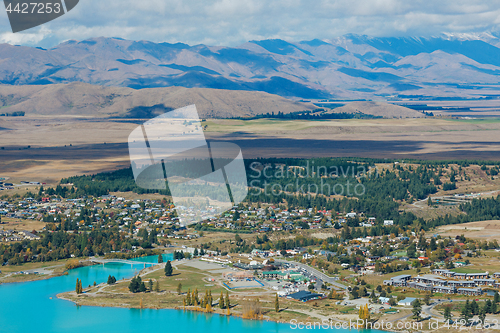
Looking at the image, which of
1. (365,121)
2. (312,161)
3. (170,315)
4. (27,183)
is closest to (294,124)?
(365,121)

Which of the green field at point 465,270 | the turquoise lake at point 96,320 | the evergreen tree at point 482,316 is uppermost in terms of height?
the turquoise lake at point 96,320

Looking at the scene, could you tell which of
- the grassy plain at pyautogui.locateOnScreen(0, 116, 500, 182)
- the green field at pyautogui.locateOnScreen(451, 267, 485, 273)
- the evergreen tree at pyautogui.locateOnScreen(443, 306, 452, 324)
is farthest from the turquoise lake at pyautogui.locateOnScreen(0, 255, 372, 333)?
the grassy plain at pyautogui.locateOnScreen(0, 116, 500, 182)

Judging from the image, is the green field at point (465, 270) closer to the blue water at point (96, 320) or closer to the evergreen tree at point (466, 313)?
the evergreen tree at point (466, 313)

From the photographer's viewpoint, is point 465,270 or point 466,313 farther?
point 465,270

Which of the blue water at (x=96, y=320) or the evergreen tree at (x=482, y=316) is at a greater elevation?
the blue water at (x=96, y=320)

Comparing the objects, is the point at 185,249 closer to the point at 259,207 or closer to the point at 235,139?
the point at 259,207

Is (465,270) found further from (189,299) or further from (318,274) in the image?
(189,299)

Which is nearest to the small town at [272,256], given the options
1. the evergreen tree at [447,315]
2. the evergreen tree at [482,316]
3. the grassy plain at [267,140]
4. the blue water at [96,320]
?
the evergreen tree at [447,315]

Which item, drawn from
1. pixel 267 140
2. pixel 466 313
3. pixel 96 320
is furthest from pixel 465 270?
pixel 267 140

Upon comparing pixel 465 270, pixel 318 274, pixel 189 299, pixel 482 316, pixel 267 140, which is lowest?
pixel 465 270
